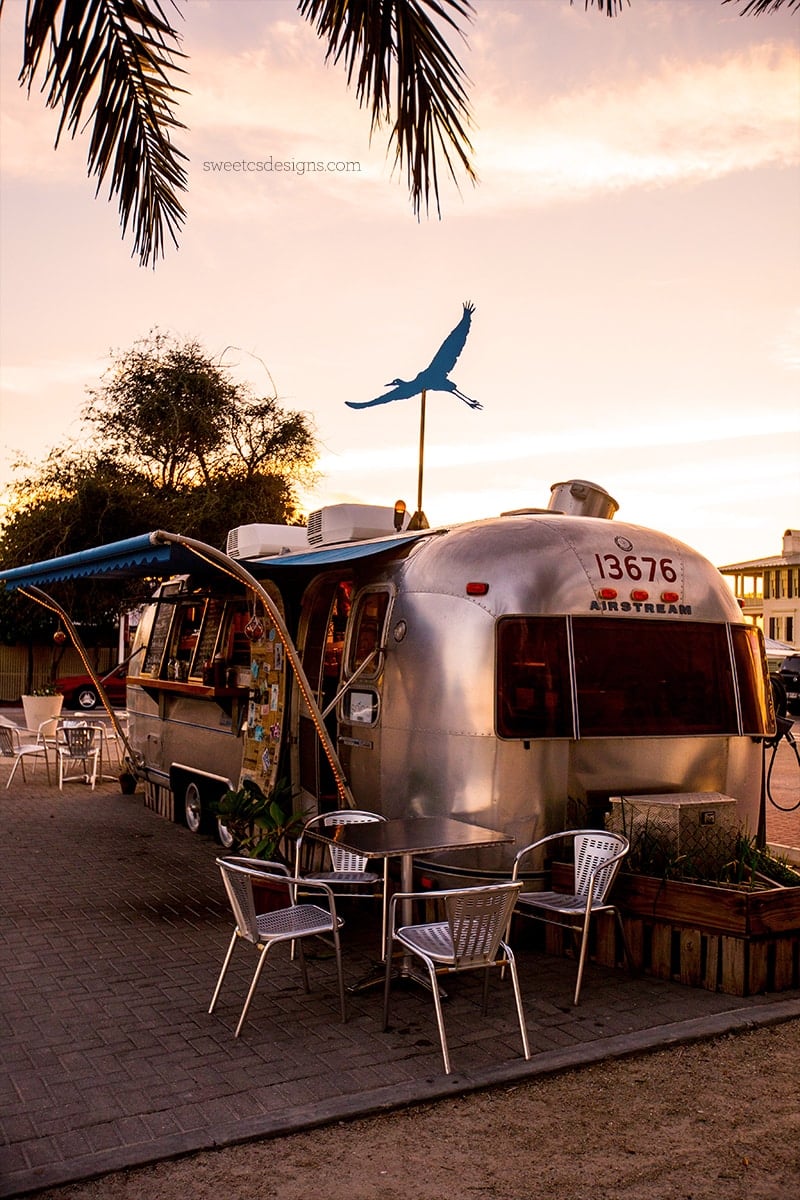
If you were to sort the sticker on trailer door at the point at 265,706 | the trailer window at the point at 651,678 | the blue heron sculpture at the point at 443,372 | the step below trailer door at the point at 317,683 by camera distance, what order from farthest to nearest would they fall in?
the blue heron sculpture at the point at 443,372, the sticker on trailer door at the point at 265,706, the step below trailer door at the point at 317,683, the trailer window at the point at 651,678

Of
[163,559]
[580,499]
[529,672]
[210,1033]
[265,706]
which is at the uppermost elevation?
[580,499]

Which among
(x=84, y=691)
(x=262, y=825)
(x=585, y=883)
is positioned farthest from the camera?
(x=84, y=691)

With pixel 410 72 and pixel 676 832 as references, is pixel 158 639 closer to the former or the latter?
pixel 676 832

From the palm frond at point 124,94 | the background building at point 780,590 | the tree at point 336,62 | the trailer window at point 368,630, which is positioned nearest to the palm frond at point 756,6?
the tree at point 336,62

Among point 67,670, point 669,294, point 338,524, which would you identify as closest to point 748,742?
point 338,524

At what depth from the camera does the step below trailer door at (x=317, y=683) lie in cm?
862

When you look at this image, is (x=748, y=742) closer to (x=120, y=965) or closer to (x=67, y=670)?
(x=120, y=965)

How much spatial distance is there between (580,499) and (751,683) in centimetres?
192

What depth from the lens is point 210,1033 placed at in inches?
214

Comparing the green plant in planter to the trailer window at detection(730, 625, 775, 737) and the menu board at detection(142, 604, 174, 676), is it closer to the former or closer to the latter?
the trailer window at detection(730, 625, 775, 737)

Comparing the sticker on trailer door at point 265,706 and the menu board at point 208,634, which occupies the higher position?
the menu board at point 208,634

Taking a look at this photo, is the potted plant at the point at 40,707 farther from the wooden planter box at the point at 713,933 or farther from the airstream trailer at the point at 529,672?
the wooden planter box at the point at 713,933

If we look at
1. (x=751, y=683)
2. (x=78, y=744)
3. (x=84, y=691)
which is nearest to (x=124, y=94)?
(x=751, y=683)

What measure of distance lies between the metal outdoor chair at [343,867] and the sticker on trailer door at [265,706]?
1.36 meters
